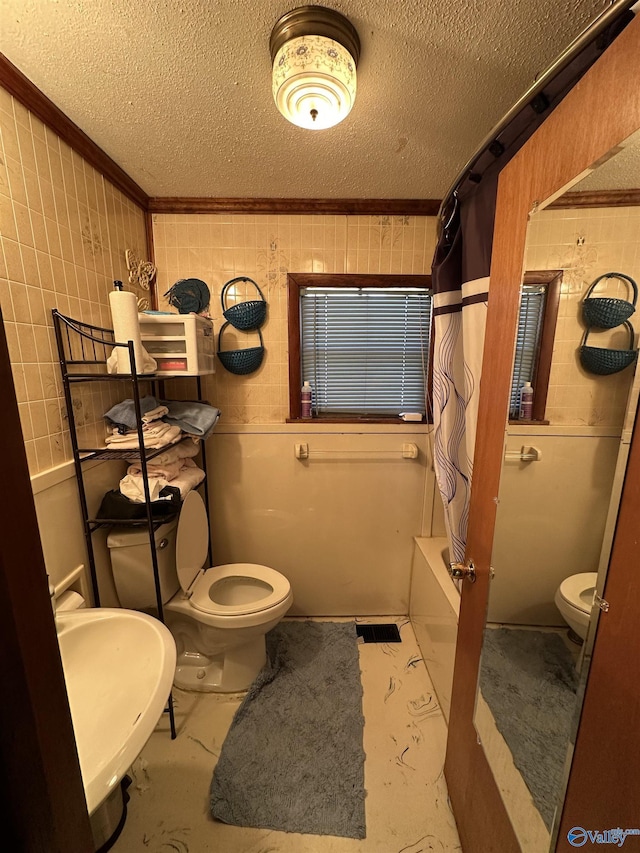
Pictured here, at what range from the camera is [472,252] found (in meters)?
1.12

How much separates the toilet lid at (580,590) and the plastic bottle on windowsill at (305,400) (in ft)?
4.45

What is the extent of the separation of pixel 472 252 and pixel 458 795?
1.77 metres

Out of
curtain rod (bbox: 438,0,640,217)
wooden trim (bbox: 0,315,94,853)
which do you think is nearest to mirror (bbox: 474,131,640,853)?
curtain rod (bbox: 438,0,640,217)

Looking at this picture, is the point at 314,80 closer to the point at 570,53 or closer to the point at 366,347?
the point at 570,53

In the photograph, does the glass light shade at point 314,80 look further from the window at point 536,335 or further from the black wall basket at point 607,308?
the black wall basket at point 607,308

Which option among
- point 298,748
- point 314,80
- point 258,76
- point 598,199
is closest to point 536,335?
point 598,199

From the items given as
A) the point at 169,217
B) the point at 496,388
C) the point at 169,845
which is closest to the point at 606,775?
the point at 496,388

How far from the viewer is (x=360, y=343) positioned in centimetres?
187

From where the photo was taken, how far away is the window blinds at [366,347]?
1.83 meters

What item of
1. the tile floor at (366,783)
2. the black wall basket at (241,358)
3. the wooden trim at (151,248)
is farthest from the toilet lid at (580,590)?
the wooden trim at (151,248)

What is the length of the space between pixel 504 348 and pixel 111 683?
1.36m

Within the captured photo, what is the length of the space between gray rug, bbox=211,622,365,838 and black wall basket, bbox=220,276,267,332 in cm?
170

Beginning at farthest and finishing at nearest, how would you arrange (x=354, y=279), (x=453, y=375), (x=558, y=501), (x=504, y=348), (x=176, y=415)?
1. (x=354, y=279)
2. (x=176, y=415)
3. (x=453, y=375)
4. (x=504, y=348)
5. (x=558, y=501)

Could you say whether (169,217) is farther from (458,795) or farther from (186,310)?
(458,795)
